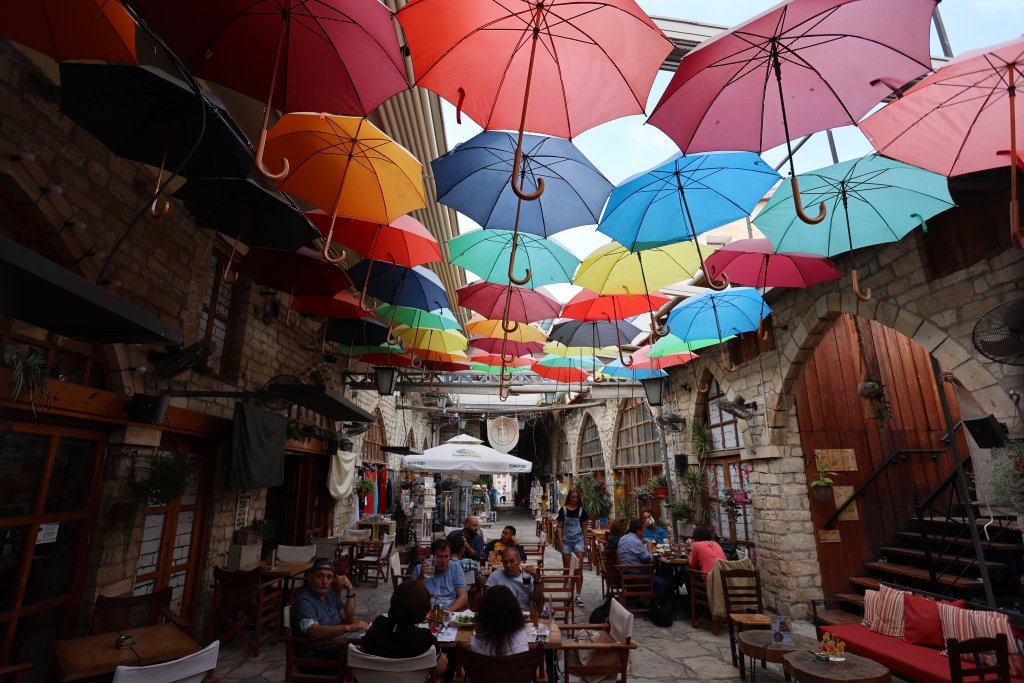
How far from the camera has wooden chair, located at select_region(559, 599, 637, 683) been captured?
11.2ft

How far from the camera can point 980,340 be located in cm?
389

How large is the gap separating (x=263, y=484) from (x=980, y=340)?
7045 mm

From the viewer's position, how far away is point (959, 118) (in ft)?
9.71

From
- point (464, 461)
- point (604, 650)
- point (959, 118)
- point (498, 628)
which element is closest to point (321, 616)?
point (498, 628)

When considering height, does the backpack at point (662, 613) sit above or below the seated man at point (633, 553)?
below

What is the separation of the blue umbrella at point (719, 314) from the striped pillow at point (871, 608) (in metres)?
2.71

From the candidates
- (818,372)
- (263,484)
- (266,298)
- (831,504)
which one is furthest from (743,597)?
(266,298)

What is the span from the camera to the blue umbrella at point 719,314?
234 inches

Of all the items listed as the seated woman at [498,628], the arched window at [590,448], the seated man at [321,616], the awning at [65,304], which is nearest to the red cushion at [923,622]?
the seated woman at [498,628]

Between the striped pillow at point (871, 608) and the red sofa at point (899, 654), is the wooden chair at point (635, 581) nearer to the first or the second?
the red sofa at point (899, 654)

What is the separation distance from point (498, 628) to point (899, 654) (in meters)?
3.72

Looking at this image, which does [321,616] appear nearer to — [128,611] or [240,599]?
[128,611]

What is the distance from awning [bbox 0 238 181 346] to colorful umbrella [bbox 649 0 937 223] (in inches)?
117

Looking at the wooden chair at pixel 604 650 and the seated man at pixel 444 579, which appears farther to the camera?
the seated man at pixel 444 579
